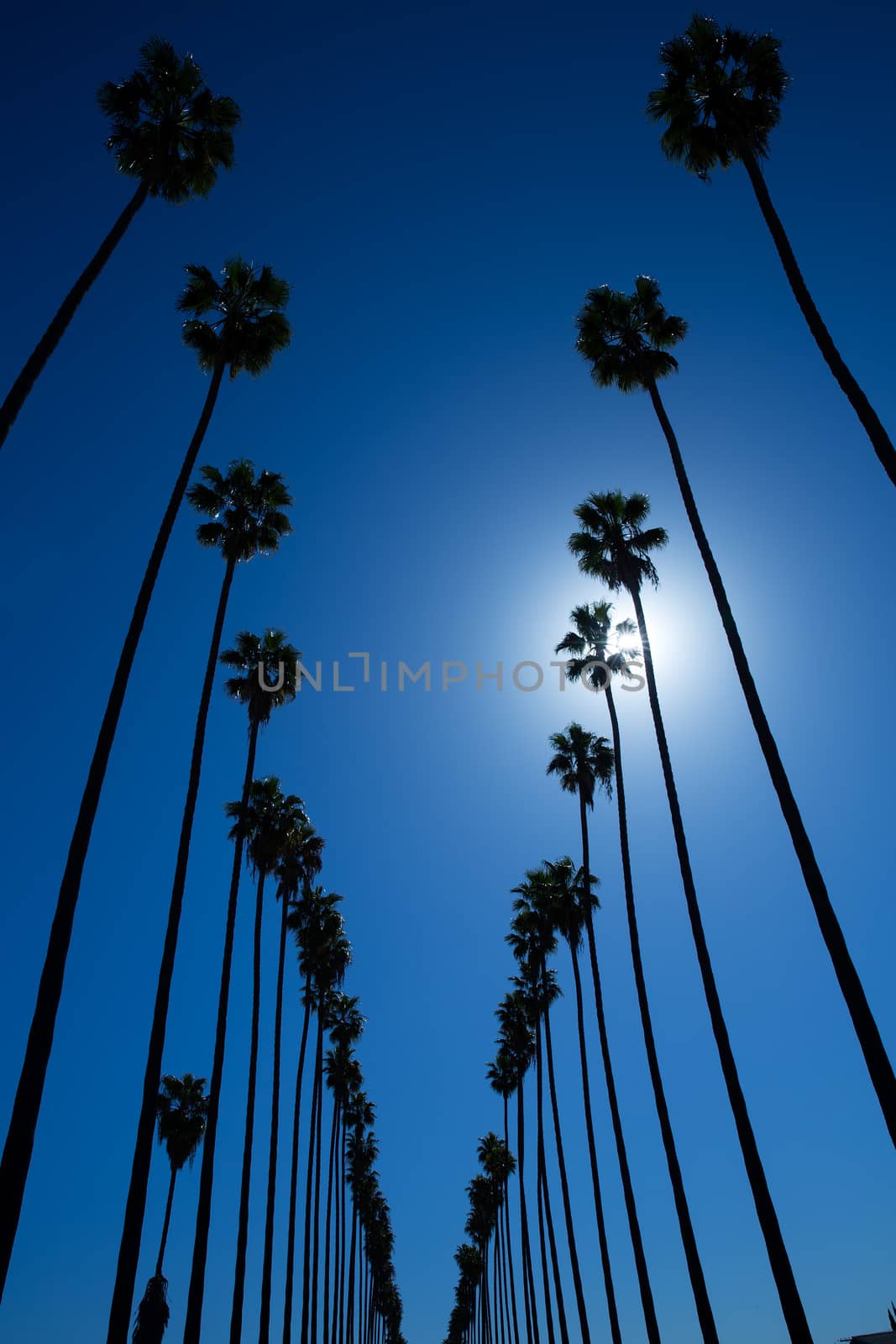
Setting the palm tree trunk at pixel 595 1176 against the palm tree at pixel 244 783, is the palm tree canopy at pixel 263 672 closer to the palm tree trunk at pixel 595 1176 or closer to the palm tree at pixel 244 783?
the palm tree at pixel 244 783

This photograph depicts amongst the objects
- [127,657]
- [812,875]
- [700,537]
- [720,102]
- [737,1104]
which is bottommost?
[737,1104]

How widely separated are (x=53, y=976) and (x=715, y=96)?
75.5 feet

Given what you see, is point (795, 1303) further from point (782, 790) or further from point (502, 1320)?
point (502, 1320)

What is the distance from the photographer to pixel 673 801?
1889cm

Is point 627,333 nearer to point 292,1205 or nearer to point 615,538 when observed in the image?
point 615,538

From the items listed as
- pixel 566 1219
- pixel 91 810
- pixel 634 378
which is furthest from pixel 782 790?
pixel 566 1219

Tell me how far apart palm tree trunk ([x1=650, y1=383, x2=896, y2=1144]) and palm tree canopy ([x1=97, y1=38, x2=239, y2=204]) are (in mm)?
14617

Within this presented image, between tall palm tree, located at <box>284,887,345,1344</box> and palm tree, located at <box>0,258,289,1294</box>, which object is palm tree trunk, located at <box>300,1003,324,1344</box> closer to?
tall palm tree, located at <box>284,887,345,1344</box>

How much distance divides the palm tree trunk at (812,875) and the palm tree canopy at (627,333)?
6.80m

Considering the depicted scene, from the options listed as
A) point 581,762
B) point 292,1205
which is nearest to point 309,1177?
point 292,1205

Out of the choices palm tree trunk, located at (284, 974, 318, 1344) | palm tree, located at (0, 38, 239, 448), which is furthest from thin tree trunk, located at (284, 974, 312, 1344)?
palm tree, located at (0, 38, 239, 448)

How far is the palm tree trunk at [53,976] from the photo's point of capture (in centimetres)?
931

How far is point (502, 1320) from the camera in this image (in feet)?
254

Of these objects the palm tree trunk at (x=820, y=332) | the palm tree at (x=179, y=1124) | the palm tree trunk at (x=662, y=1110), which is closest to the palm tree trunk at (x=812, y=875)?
the palm tree trunk at (x=820, y=332)
